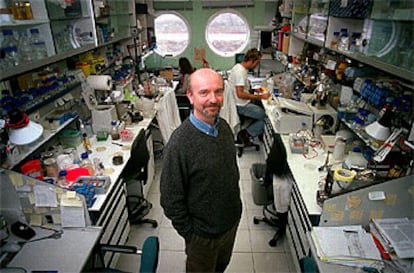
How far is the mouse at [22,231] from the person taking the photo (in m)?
1.72

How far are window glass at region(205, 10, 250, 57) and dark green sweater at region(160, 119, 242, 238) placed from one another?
5.14 meters

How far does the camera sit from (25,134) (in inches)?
66.5

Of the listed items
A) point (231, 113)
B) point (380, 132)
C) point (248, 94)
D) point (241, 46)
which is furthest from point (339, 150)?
point (241, 46)

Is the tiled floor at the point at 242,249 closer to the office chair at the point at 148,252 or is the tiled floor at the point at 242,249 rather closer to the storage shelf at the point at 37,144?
the office chair at the point at 148,252

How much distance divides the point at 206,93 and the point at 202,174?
0.42 metres

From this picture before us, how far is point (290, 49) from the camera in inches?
174

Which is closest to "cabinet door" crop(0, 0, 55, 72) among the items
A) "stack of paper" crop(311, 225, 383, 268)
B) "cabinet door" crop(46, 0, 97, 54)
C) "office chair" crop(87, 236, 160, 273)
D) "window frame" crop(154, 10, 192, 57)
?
"cabinet door" crop(46, 0, 97, 54)

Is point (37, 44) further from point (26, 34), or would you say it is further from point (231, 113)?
point (231, 113)

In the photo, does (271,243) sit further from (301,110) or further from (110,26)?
(110,26)

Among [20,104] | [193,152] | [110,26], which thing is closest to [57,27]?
[20,104]

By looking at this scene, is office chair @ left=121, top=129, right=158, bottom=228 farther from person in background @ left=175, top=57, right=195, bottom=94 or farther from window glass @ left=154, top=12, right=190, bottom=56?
window glass @ left=154, top=12, right=190, bottom=56

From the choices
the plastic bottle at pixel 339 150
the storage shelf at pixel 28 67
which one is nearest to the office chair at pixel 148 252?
the storage shelf at pixel 28 67

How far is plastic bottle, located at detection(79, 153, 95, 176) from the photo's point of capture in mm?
2239

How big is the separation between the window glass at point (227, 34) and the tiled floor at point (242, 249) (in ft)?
14.1
